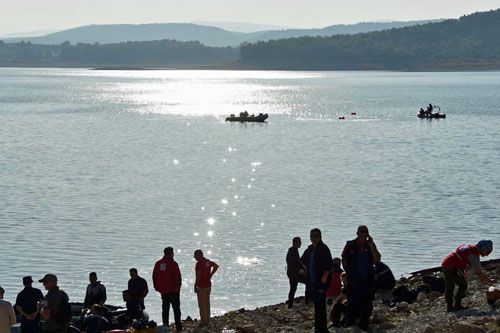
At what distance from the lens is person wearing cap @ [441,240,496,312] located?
1658cm

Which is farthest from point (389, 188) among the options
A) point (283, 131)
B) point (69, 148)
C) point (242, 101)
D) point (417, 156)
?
point (242, 101)

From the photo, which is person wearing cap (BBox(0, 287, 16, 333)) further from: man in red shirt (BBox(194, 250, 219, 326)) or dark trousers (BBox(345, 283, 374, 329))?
dark trousers (BBox(345, 283, 374, 329))

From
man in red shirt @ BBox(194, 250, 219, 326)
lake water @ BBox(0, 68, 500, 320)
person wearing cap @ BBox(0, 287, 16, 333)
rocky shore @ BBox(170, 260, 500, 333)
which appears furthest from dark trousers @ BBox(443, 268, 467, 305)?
lake water @ BBox(0, 68, 500, 320)

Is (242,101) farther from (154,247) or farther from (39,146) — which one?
(154,247)

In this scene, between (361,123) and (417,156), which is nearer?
(417,156)

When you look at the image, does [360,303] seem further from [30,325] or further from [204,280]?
[30,325]

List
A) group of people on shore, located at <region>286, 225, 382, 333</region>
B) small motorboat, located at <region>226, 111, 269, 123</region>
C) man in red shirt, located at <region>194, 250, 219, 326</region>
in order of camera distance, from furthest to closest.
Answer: small motorboat, located at <region>226, 111, 269, 123</region> → man in red shirt, located at <region>194, 250, 219, 326</region> → group of people on shore, located at <region>286, 225, 382, 333</region>

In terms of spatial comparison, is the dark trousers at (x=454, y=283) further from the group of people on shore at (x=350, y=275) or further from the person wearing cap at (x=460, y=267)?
the group of people on shore at (x=350, y=275)

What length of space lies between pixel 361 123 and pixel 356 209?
201 ft

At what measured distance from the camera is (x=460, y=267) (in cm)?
1705

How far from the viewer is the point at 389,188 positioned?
49.8 metres

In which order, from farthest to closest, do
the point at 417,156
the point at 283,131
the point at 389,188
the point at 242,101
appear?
1. the point at 242,101
2. the point at 283,131
3. the point at 417,156
4. the point at 389,188

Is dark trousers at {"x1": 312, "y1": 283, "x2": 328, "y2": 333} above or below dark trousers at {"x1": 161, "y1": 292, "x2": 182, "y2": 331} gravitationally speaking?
above

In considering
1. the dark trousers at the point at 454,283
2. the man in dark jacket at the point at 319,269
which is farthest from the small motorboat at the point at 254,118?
the man in dark jacket at the point at 319,269
